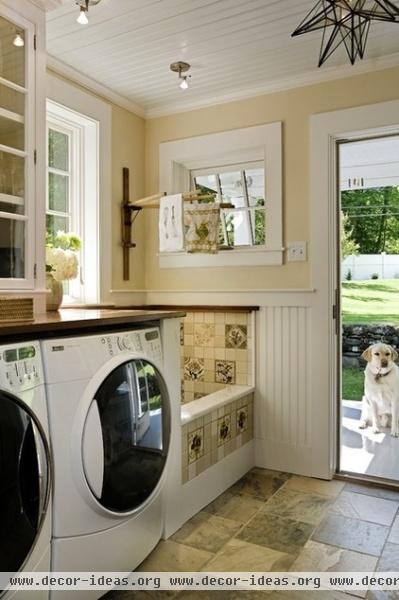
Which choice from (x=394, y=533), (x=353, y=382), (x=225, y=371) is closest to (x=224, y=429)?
(x=225, y=371)

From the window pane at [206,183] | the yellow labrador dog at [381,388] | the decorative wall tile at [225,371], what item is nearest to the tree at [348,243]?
the yellow labrador dog at [381,388]

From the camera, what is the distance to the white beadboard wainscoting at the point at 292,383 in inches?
103

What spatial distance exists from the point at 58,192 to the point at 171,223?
70 centimetres

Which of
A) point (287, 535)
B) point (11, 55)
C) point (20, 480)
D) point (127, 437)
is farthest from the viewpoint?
point (287, 535)

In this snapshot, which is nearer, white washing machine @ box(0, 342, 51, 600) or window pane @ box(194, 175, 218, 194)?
white washing machine @ box(0, 342, 51, 600)

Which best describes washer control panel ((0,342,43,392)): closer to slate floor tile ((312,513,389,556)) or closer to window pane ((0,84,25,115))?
window pane ((0,84,25,115))

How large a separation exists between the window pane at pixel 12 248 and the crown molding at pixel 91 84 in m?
1.06

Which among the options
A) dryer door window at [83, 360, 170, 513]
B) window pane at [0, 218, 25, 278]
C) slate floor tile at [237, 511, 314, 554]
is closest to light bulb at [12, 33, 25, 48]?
window pane at [0, 218, 25, 278]

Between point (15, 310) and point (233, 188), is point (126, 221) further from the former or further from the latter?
point (15, 310)

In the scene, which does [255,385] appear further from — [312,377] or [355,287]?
→ [355,287]

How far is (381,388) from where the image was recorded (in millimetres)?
3240

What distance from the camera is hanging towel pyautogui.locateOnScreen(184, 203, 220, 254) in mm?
2678

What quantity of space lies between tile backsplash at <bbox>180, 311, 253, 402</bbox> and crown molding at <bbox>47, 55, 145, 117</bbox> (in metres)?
1.44

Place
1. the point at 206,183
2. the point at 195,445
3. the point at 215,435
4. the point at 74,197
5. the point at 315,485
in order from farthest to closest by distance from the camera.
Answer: the point at 206,183 → the point at 74,197 → the point at 315,485 → the point at 215,435 → the point at 195,445
